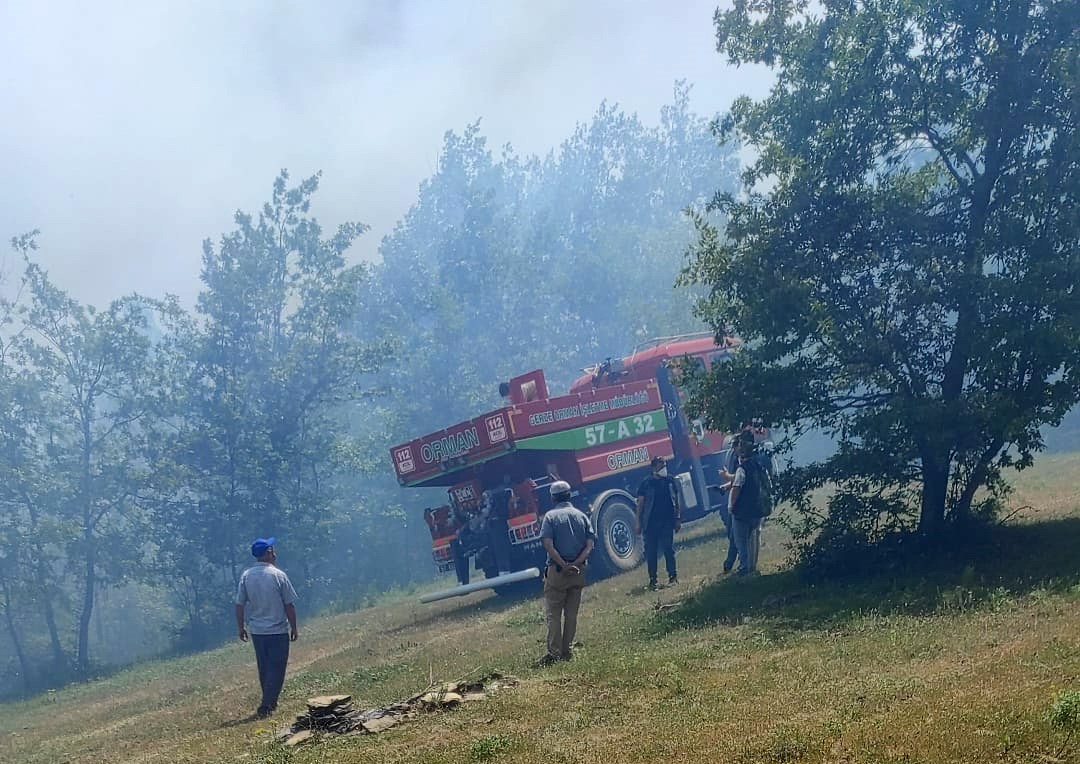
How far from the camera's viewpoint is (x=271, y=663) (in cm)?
1067

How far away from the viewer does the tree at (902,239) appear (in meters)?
11.1

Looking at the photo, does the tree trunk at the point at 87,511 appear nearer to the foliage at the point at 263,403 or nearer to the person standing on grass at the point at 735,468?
the foliage at the point at 263,403

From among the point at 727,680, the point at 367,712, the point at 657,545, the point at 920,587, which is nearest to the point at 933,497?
the point at 920,587

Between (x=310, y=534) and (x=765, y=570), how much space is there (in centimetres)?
2539

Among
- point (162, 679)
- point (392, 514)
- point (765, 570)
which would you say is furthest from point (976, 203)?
point (392, 514)

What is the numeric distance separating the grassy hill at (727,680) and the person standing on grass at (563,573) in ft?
1.19

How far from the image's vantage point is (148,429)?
35031 mm

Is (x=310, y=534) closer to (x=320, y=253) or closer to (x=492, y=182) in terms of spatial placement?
(x=320, y=253)

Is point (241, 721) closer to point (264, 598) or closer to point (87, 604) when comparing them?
point (264, 598)

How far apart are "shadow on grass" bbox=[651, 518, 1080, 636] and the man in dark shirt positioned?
162 centimetres

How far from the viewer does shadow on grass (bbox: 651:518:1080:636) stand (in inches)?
378

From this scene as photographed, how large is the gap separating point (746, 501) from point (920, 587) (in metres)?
3.04

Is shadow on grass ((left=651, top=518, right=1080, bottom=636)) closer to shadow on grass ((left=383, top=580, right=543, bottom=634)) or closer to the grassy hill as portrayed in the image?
the grassy hill

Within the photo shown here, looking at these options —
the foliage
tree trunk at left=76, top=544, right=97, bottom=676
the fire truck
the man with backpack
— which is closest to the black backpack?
the man with backpack
